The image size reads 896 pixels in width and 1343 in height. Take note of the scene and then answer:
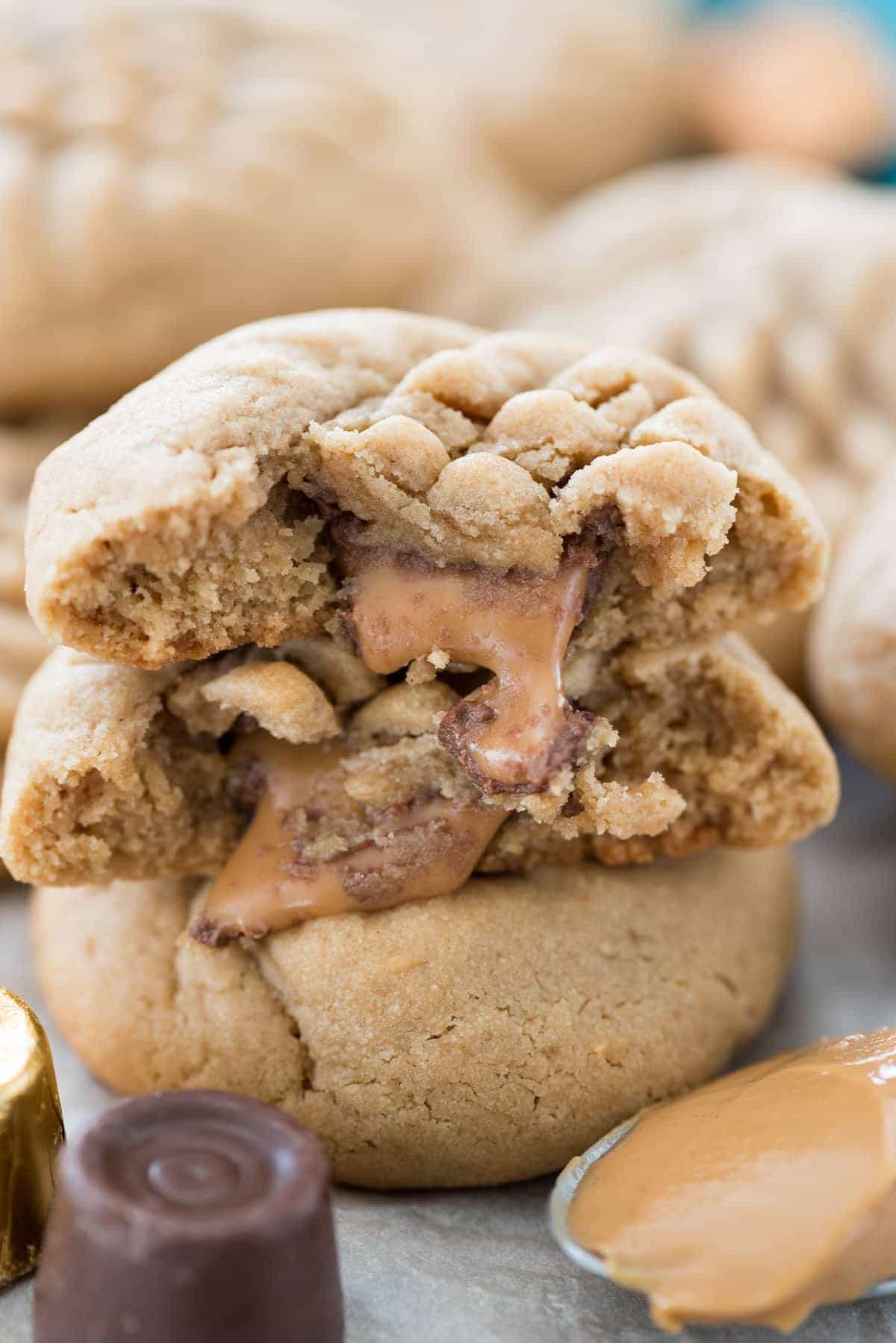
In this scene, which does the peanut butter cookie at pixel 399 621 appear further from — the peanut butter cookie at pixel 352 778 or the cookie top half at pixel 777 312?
the cookie top half at pixel 777 312

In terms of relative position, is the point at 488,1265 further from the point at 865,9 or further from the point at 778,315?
the point at 865,9

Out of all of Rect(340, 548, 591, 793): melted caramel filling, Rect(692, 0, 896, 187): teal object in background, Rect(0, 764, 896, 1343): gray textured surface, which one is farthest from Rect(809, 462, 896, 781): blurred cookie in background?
Rect(692, 0, 896, 187): teal object in background

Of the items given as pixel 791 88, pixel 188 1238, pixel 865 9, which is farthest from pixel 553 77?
pixel 188 1238

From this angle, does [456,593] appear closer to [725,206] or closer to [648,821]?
[648,821]

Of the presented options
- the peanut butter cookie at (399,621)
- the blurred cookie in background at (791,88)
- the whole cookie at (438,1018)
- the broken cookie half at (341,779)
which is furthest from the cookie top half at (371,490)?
the blurred cookie in background at (791,88)

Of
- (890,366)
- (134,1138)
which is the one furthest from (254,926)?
(890,366)

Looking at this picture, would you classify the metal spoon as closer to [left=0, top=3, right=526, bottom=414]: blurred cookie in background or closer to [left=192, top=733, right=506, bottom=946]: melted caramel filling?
[left=192, top=733, right=506, bottom=946]: melted caramel filling

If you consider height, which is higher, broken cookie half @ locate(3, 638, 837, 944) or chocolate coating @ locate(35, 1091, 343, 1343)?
broken cookie half @ locate(3, 638, 837, 944)

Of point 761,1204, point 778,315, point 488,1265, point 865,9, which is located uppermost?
point 865,9
